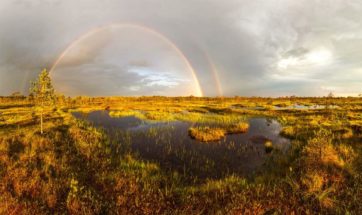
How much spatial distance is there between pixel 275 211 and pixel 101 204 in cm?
625

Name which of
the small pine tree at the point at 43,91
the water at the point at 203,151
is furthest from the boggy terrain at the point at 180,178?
the small pine tree at the point at 43,91

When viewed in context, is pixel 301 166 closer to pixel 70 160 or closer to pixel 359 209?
pixel 359 209

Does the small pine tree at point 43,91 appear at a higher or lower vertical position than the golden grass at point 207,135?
higher

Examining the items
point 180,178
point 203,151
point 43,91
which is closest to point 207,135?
point 203,151

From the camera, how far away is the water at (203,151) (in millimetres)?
16797

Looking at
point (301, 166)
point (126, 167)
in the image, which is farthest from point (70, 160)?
point (301, 166)

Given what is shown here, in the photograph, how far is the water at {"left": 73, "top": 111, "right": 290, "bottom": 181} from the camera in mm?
16797

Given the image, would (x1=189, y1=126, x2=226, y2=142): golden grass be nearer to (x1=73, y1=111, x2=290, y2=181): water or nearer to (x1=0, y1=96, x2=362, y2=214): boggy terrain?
(x1=73, y1=111, x2=290, y2=181): water

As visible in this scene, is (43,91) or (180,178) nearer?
(180,178)

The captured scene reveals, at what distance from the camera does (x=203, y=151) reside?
21.5 m

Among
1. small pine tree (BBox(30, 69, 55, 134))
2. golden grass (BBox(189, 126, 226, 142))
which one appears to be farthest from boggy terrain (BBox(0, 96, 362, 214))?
small pine tree (BBox(30, 69, 55, 134))

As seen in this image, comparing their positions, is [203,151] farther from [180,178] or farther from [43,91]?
[43,91]

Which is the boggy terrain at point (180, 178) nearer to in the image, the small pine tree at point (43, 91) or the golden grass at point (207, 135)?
the golden grass at point (207, 135)

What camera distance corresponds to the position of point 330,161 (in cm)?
1412
